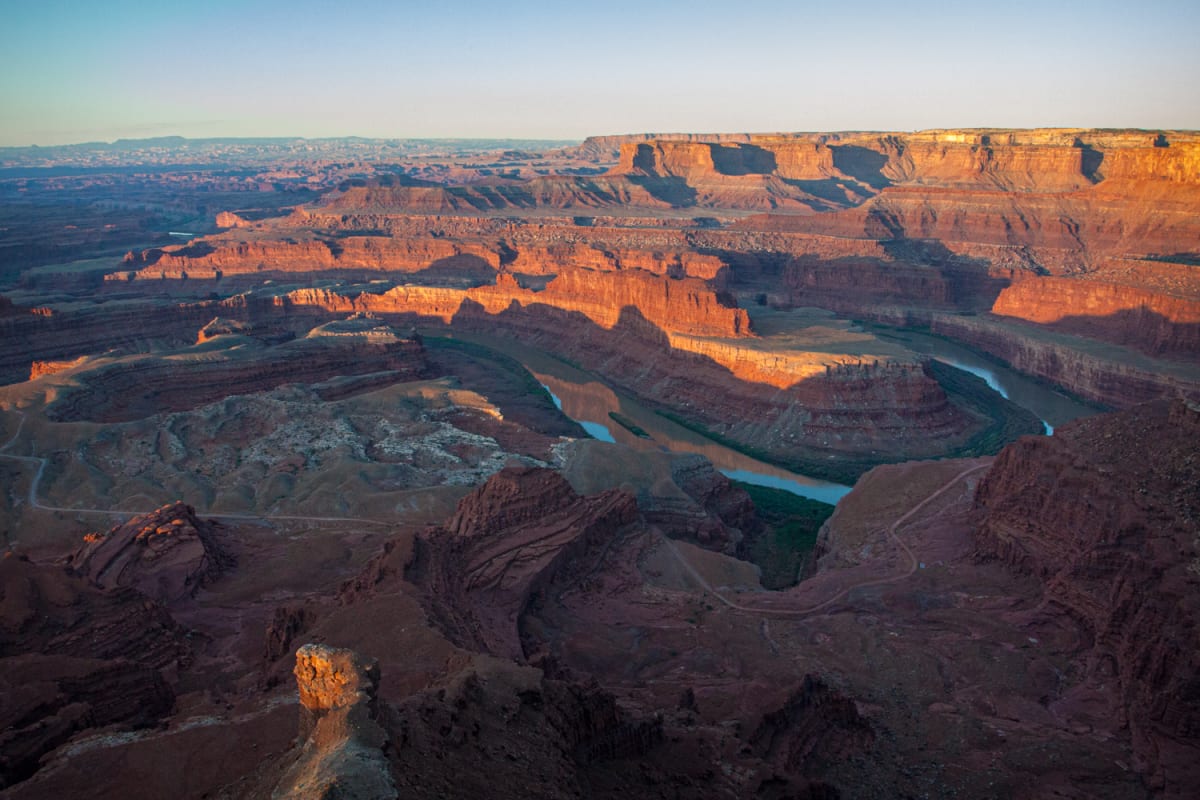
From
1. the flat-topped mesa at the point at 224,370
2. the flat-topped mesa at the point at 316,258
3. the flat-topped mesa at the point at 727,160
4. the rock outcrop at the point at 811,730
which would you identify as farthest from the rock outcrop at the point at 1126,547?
the flat-topped mesa at the point at 727,160

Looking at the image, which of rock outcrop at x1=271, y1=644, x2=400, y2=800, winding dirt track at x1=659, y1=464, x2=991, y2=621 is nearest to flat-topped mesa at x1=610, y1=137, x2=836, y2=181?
winding dirt track at x1=659, y1=464, x2=991, y2=621

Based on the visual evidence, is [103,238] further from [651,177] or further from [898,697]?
[898,697]

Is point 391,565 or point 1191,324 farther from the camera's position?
point 1191,324

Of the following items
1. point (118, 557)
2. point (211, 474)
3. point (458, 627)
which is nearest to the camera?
point (458, 627)

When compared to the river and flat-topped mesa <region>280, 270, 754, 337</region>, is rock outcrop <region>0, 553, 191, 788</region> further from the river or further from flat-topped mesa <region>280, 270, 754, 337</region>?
flat-topped mesa <region>280, 270, 754, 337</region>

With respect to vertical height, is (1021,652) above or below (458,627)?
below

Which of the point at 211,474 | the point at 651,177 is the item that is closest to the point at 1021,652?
the point at 211,474
